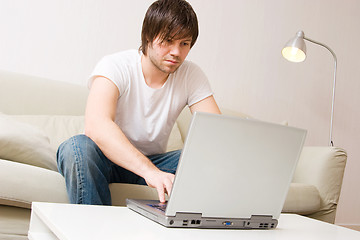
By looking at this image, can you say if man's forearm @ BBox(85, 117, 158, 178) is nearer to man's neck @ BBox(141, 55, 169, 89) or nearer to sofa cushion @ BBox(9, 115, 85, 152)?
man's neck @ BBox(141, 55, 169, 89)

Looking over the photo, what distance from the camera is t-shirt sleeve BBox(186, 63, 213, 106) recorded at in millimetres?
1773

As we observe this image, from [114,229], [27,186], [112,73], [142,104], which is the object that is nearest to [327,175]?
[142,104]

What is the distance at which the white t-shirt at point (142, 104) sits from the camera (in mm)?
1636

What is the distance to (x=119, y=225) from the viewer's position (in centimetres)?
90

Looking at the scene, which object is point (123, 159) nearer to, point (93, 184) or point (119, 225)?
point (93, 184)

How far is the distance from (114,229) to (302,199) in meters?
1.46

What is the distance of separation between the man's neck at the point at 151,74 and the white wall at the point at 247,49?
91 cm

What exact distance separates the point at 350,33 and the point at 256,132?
288 cm

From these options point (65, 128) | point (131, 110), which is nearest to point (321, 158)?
point (131, 110)

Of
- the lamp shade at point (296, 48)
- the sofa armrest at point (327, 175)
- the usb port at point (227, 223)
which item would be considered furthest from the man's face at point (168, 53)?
the lamp shade at point (296, 48)

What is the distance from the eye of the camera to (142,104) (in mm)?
1670

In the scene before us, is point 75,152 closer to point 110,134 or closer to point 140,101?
point 110,134

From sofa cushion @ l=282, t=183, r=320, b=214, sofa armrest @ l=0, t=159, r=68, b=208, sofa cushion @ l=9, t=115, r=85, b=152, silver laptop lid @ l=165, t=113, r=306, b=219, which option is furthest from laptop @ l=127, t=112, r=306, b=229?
sofa cushion @ l=282, t=183, r=320, b=214

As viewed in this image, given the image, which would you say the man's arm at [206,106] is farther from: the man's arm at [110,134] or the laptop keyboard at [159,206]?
the laptop keyboard at [159,206]
